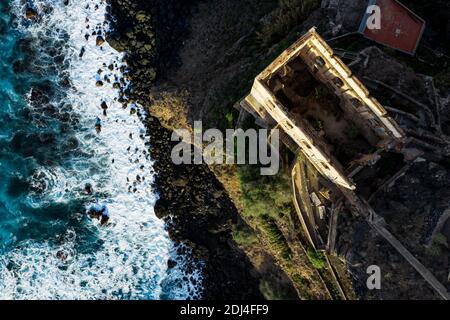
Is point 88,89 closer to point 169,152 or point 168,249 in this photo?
point 169,152

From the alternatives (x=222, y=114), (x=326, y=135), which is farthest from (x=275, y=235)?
(x=222, y=114)

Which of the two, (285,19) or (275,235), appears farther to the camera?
(275,235)

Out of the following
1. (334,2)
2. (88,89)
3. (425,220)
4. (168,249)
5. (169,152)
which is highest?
(334,2)

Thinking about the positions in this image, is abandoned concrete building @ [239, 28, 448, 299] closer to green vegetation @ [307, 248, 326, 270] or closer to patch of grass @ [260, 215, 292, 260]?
green vegetation @ [307, 248, 326, 270]

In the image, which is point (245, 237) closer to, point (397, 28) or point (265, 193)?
point (265, 193)

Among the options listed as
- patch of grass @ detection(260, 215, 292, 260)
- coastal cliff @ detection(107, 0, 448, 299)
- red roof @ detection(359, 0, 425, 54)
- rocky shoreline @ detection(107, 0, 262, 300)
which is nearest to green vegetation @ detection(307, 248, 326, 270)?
coastal cliff @ detection(107, 0, 448, 299)
